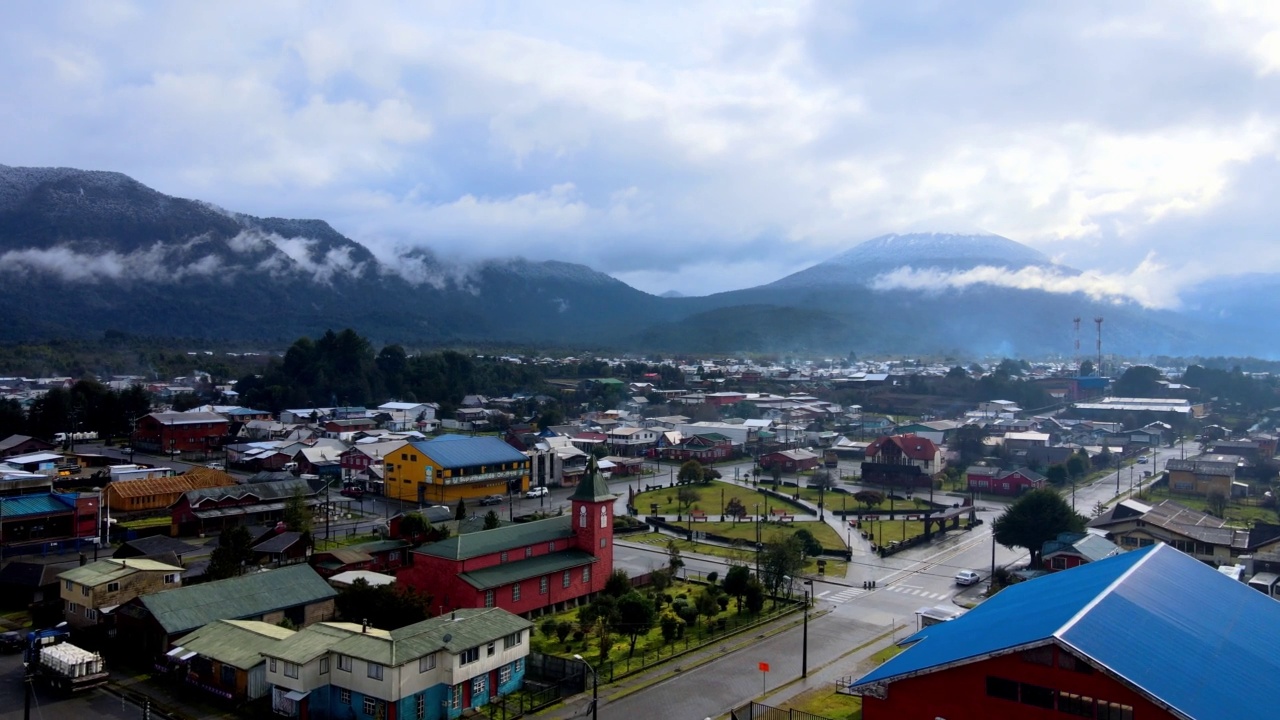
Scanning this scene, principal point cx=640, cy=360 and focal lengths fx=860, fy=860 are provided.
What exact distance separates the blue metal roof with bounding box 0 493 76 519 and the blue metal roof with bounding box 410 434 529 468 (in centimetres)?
1525

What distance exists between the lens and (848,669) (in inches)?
771

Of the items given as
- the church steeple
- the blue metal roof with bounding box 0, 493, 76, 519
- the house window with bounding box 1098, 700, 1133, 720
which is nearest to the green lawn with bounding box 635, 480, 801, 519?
the church steeple

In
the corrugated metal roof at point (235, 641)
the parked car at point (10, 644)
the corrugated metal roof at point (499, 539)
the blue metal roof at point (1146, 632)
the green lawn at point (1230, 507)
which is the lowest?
the green lawn at point (1230, 507)

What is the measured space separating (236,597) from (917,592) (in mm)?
19265

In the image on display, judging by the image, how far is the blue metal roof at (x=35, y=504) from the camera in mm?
30016

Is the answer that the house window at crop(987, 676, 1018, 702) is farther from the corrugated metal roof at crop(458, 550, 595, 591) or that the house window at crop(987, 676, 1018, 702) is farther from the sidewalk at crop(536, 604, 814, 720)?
the corrugated metal roof at crop(458, 550, 595, 591)

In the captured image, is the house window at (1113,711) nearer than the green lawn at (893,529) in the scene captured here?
Yes

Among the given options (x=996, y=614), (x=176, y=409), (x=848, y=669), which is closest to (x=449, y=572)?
(x=848, y=669)

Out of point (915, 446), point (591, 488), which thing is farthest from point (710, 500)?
point (591, 488)

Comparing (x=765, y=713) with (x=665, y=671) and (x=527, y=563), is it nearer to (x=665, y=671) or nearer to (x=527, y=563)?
(x=665, y=671)

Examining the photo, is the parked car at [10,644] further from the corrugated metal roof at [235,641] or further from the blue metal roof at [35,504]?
the blue metal roof at [35,504]

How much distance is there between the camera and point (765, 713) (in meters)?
17.0

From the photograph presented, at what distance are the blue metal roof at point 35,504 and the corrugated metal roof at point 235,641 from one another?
15988 millimetres

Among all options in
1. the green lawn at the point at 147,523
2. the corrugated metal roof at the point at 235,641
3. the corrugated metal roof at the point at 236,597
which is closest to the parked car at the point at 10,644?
the corrugated metal roof at the point at 236,597
